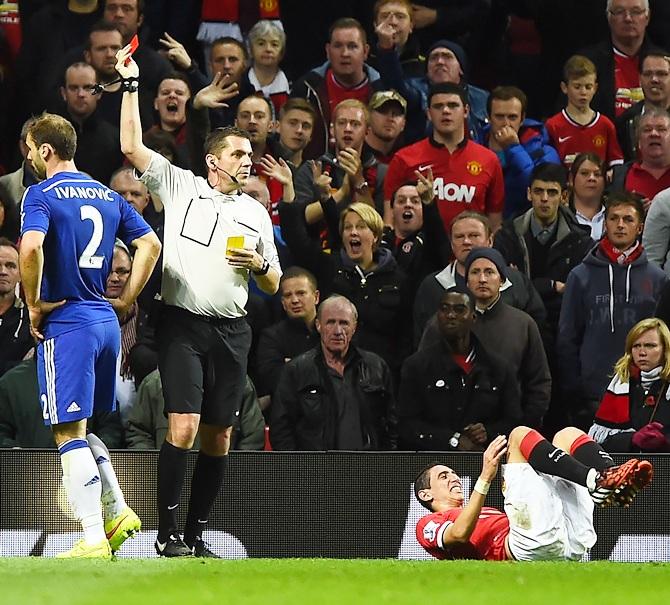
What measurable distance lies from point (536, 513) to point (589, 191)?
475 cm

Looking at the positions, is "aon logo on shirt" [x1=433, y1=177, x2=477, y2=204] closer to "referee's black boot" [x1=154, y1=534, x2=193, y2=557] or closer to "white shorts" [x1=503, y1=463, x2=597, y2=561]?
"white shorts" [x1=503, y1=463, x2=597, y2=561]

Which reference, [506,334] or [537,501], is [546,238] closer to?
[506,334]

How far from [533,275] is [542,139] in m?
1.59

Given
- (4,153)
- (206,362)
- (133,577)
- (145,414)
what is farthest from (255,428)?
(4,153)

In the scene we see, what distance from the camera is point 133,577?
733 cm

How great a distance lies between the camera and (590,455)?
341 inches

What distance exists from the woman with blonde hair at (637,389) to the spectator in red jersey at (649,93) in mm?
3327

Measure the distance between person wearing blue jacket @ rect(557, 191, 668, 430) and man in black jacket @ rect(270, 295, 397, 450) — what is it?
1473 millimetres

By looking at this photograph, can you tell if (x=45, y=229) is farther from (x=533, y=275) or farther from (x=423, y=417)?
(x=533, y=275)

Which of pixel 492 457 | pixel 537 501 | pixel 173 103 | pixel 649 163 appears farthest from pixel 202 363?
pixel 649 163

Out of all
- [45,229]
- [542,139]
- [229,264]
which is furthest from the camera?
[542,139]

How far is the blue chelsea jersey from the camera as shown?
26.9ft

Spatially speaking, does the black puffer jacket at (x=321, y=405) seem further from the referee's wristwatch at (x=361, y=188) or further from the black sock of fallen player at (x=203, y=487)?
the referee's wristwatch at (x=361, y=188)

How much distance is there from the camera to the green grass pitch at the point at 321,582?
262 inches
